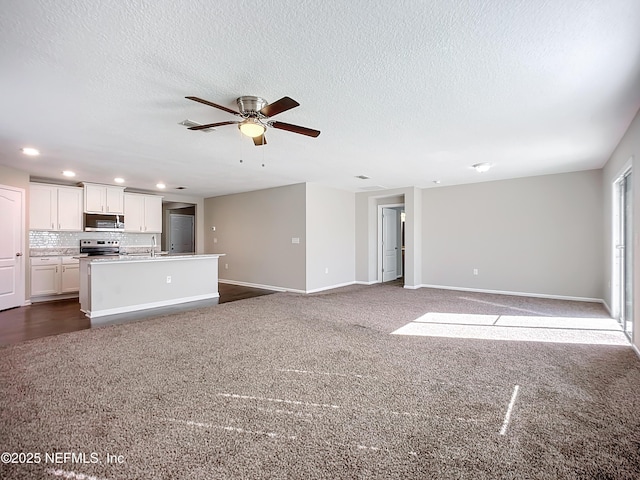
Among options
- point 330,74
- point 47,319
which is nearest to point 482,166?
Answer: point 330,74

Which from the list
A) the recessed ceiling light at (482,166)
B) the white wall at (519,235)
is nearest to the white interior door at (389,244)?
the white wall at (519,235)

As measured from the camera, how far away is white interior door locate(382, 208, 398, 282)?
8.36m

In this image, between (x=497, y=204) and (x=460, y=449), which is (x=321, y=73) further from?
(x=497, y=204)

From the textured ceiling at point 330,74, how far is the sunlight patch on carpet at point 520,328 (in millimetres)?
2316

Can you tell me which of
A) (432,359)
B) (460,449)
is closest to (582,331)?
(432,359)

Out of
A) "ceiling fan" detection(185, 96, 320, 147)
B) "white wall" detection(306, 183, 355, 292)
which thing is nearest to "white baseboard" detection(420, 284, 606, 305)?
"white wall" detection(306, 183, 355, 292)

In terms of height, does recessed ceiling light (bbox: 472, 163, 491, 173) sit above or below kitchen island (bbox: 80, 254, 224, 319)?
above

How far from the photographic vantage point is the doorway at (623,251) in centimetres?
392

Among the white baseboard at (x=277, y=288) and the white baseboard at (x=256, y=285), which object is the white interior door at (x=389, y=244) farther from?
the white baseboard at (x=256, y=285)

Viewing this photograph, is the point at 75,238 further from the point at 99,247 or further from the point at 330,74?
the point at 330,74

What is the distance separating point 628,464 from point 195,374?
280cm

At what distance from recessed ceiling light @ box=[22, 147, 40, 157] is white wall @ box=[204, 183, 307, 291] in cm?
409

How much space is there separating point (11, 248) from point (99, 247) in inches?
69.0

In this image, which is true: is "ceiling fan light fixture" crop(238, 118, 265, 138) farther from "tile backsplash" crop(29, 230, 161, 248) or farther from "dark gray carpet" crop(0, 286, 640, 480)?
"tile backsplash" crop(29, 230, 161, 248)
